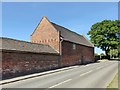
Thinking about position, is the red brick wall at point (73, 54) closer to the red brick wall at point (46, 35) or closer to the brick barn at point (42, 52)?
the brick barn at point (42, 52)

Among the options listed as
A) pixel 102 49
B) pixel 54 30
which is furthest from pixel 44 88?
pixel 102 49

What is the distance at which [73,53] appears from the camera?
4488 centimetres

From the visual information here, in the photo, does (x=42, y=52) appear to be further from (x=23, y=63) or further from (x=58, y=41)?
(x=58, y=41)

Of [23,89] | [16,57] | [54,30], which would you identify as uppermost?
[54,30]

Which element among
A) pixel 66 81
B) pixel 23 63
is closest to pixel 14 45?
pixel 23 63

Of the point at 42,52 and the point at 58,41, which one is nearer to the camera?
the point at 42,52

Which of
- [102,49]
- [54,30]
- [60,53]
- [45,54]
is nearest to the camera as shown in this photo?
[45,54]

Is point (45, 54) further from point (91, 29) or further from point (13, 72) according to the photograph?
point (91, 29)

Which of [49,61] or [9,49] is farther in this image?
[49,61]

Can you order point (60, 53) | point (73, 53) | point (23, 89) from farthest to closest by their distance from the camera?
1. point (73, 53)
2. point (60, 53)
3. point (23, 89)

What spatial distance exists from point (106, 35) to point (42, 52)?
51.1m

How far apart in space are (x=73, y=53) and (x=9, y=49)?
24.3 metres

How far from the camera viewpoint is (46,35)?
41688mm

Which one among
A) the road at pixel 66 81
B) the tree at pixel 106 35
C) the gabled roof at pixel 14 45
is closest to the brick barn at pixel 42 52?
the gabled roof at pixel 14 45
